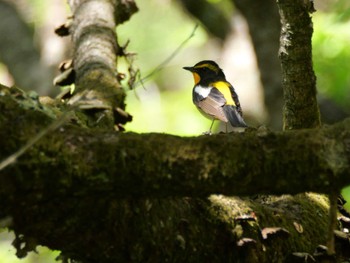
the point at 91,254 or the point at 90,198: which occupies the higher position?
the point at 90,198

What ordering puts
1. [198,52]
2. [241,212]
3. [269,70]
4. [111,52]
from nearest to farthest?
[241,212] < [111,52] < [269,70] < [198,52]

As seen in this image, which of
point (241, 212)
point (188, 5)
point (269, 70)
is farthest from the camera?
point (188, 5)

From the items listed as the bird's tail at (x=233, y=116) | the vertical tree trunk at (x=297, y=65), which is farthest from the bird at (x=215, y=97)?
the vertical tree trunk at (x=297, y=65)

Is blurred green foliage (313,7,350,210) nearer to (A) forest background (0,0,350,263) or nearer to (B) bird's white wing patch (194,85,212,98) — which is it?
(A) forest background (0,0,350,263)

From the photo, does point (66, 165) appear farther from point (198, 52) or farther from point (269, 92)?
point (198, 52)

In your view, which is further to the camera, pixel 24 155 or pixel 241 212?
pixel 241 212

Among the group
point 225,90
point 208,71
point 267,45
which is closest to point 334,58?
point 267,45

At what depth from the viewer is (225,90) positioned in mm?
7270

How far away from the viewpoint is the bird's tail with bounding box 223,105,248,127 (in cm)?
653

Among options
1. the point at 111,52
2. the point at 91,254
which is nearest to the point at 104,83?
the point at 111,52

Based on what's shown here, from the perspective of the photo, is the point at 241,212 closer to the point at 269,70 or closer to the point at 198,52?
the point at 269,70

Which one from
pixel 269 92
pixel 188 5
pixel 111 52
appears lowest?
pixel 111 52

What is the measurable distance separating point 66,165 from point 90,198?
23cm

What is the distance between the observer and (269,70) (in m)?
7.28
